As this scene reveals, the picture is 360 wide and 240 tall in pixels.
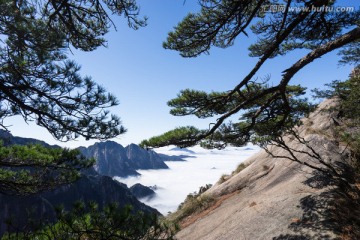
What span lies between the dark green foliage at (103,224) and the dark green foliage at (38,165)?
3.61 m

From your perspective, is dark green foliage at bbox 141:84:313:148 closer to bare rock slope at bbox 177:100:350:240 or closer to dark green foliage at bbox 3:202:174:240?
bare rock slope at bbox 177:100:350:240

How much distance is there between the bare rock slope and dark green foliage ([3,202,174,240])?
13.5 ft

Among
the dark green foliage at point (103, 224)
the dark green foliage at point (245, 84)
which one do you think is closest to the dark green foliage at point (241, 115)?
the dark green foliage at point (245, 84)

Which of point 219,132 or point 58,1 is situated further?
point 219,132

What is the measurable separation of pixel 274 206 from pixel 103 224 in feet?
18.8

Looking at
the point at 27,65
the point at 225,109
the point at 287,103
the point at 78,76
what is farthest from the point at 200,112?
the point at 27,65

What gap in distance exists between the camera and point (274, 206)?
765 cm

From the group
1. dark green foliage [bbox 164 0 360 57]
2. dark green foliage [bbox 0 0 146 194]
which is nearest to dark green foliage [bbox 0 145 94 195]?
dark green foliage [bbox 0 0 146 194]

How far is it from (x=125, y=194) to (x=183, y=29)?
191160 millimetres

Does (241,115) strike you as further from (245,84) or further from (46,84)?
(46,84)

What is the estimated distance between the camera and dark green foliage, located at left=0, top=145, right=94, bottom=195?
261 inches

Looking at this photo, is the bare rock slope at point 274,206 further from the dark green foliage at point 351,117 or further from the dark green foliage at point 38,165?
the dark green foliage at point 38,165

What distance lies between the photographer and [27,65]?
636 centimetres

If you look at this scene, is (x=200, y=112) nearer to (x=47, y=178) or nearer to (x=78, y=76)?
(x=78, y=76)
